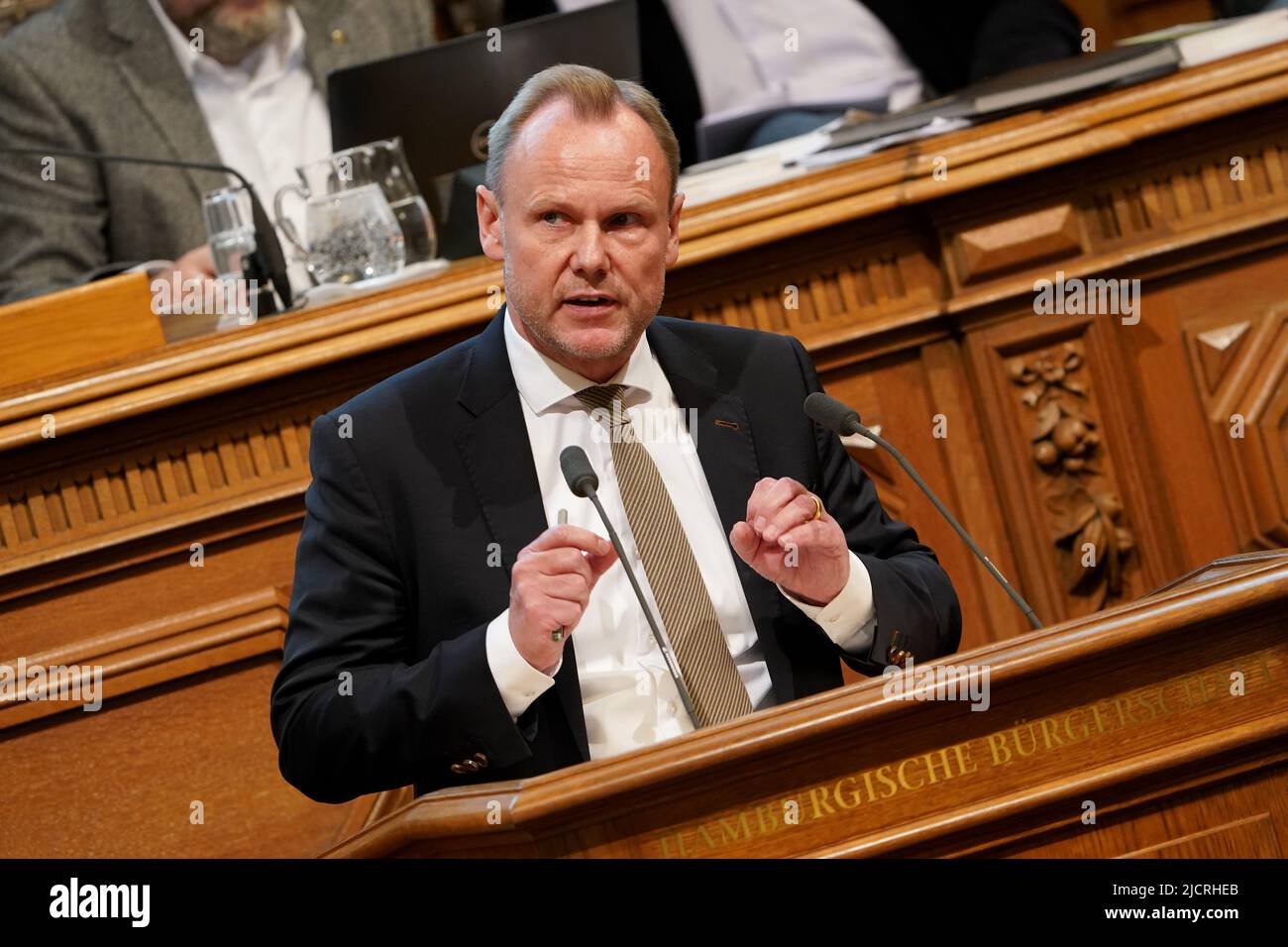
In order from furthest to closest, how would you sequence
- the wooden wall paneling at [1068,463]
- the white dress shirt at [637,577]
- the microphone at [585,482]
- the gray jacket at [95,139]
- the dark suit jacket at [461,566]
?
the gray jacket at [95,139] → the wooden wall paneling at [1068,463] → the white dress shirt at [637,577] → the dark suit jacket at [461,566] → the microphone at [585,482]

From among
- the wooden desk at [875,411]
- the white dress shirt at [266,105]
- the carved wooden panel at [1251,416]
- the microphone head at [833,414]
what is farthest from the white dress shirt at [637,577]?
the white dress shirt at [266,105]

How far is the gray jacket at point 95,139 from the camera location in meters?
3.21

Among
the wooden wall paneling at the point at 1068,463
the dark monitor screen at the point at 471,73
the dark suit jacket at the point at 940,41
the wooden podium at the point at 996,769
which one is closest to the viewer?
the wooden podium at the point at 996,769

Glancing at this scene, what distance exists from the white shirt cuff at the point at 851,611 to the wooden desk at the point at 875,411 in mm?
570

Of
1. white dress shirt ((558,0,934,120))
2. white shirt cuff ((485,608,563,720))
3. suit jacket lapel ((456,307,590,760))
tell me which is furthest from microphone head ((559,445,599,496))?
white dress shirt ((558,0,934,120))

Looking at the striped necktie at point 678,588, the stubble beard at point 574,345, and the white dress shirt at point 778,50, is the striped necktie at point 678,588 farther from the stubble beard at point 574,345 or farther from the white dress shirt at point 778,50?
the white dress shirt at point 778,50

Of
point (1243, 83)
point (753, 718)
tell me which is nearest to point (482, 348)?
point (753, 718)

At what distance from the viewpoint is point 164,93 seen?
3.43 metres

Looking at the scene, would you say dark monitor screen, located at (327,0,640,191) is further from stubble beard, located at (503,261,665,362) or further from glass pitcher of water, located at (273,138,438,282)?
stubble beard, located at (503,261,665,362)

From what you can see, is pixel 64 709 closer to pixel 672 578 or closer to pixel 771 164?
pixel 672 578

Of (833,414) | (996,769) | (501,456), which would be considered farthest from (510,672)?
(996,769)

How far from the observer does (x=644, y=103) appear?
6.31ft

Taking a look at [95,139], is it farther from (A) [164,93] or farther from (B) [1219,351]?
(B) [1219,351]

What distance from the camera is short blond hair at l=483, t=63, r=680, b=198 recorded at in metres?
1.87
